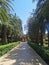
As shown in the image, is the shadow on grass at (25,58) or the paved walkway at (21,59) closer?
the paved walkway at (21,59)

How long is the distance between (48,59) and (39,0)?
11.2 meters

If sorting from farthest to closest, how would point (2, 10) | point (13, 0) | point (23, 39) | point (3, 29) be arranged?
1. point (23, 39)
2. point (3, 29)
3. point (13, 0)
4. point (2, 10)

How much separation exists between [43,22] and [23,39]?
87146mm

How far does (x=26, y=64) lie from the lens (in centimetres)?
1308

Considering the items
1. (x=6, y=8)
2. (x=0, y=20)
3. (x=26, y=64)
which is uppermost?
(x=6, y=8)

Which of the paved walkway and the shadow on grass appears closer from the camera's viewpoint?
the paved walkway

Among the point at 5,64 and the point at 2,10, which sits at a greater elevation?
the point at 2,10

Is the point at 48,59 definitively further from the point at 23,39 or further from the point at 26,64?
the point at 23,39

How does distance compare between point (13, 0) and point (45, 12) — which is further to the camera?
point (13, 0)

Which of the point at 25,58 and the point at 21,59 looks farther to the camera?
Answer: the point at 25,58

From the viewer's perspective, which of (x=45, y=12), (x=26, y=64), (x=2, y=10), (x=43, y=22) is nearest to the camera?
(x=26, y=64)

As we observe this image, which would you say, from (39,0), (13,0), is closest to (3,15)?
(13,0)

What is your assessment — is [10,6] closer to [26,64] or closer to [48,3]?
[48,3]

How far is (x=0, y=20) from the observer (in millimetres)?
20000
